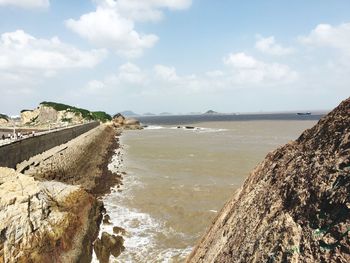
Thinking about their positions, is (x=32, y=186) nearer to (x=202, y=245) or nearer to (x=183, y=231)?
(x=183, y=231)

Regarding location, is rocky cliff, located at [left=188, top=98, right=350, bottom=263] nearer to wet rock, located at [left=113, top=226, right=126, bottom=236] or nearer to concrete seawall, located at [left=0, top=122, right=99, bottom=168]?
wet rock, located at [left=113, top=226, right=126, bottom=236]

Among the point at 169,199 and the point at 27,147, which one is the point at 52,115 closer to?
the point at 27,147

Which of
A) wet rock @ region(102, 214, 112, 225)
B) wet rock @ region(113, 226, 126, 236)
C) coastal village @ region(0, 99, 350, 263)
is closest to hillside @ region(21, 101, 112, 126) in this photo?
wet rock @ region(102, 214, 112, 225)

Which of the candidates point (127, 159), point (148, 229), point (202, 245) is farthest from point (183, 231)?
point (127, 159)

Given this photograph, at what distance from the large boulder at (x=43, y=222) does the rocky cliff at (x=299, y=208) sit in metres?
6.05

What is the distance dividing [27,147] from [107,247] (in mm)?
10876

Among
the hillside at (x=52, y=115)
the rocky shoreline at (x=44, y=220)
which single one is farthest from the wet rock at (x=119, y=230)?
the hillside at (x=52, y=115)

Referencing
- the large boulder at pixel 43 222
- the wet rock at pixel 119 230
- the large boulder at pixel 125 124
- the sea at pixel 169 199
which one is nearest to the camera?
Answer: the large boulder at pixel 43 222

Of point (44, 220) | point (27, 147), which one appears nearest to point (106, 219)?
point (44, 220)

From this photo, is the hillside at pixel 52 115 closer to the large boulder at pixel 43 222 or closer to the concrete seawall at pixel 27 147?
the concrete seawall at pixel 27 147

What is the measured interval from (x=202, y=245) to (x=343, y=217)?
12.4 ft

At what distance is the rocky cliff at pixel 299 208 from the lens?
358 cm

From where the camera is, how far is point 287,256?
3775mm

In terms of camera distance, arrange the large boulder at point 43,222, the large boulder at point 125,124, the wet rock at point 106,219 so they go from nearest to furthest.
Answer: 1. the large boulder at point 43,222
2. the wet rock at point 106,219
3. the large boulder at point 125,124
